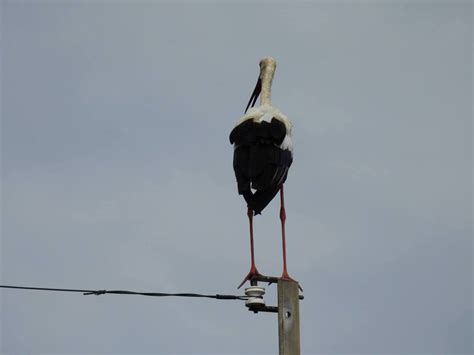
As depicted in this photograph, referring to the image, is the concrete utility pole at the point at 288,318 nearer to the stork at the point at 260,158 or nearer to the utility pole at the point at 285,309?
the utility pole at the point at 285,309

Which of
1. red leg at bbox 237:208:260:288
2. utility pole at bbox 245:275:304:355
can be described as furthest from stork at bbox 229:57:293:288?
utility pole at bbox 245:275:304:355

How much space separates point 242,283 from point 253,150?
5.58 feet

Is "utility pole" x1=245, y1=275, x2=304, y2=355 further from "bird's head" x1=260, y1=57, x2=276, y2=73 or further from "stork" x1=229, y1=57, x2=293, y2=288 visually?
"bird's head" x1=260, y1=57, x2=276, y2=73

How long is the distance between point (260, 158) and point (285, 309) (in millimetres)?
3631

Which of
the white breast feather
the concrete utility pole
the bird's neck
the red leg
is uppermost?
the bird's neck

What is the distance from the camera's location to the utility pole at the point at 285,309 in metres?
8.70

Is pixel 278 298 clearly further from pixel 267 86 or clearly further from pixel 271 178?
pixel 267 86

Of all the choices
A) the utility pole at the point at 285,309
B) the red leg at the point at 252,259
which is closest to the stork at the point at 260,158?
the red leg at the point at 252,259

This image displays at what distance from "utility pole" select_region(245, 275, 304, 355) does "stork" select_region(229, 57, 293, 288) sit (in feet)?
8.53

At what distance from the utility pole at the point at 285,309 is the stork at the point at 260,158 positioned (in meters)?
2.60

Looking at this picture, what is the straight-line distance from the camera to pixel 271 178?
40.2 ft

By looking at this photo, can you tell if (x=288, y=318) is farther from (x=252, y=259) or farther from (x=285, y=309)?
(x=252, y=259)

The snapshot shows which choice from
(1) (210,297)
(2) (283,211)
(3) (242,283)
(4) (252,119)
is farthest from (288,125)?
(1) (210,297)

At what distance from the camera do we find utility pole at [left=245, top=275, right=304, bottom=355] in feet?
28.6
